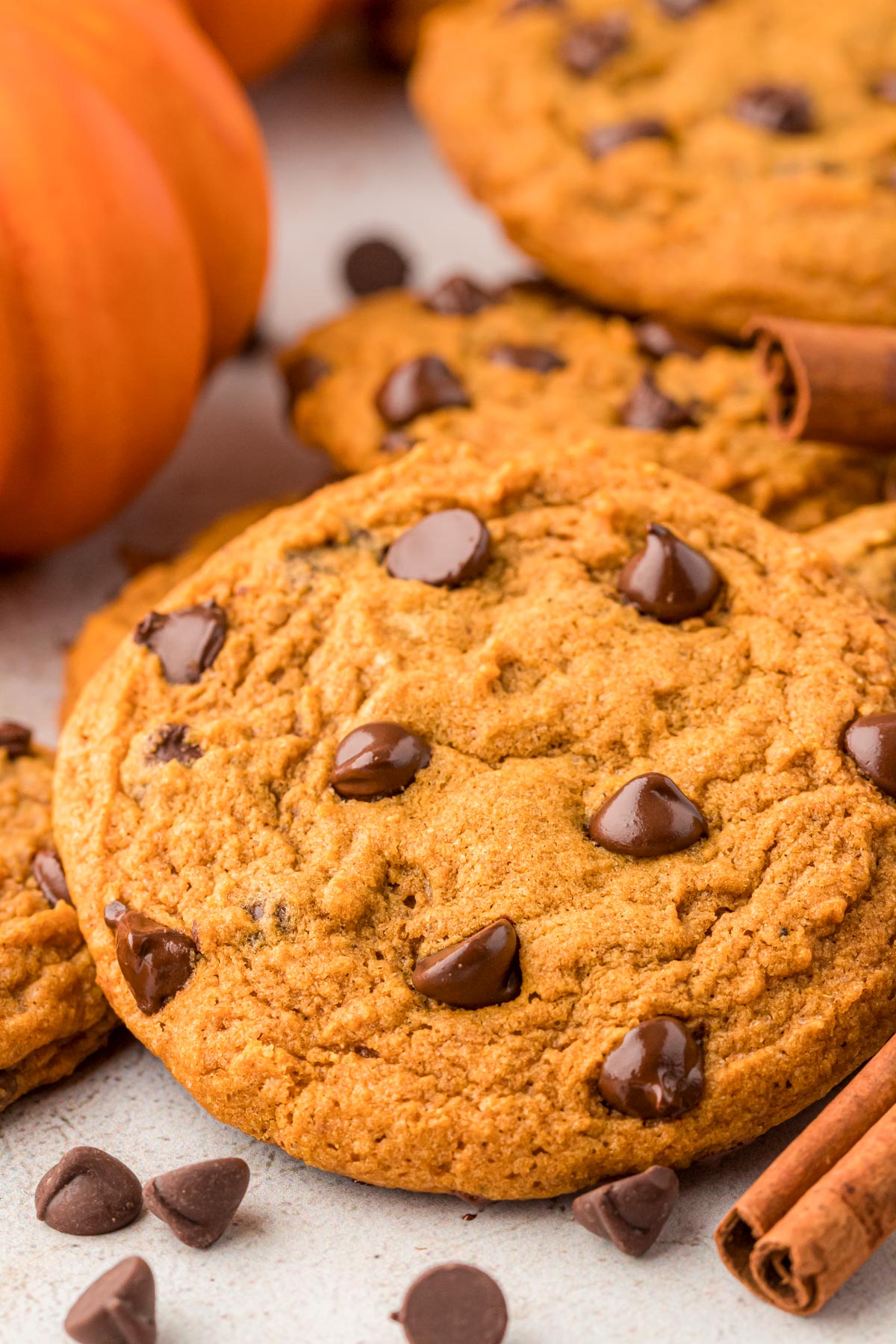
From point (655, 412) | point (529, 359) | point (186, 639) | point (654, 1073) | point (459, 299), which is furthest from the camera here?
point (459, 299)

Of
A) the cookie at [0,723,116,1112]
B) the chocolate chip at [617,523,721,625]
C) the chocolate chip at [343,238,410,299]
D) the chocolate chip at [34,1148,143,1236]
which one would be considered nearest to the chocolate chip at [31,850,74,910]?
the cookie at [0,723,116,1112]

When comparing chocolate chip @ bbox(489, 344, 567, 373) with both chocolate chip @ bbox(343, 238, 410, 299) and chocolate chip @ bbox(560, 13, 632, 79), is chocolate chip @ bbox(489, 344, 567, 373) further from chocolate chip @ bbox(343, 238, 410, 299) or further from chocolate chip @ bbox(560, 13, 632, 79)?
chocolate chip @ bbox(343, 238, 410, 299)

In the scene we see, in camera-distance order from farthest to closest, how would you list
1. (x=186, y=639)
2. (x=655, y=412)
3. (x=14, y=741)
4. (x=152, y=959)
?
(x=655, y=412)
(x=14, y=741)
(x=186, y=639)
(x=152, y=959)

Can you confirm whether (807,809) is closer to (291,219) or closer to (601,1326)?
(601,1326)

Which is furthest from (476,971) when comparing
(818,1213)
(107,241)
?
(107,241)

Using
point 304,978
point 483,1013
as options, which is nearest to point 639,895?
point 483,1013

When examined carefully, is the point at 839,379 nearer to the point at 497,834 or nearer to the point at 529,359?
the point at 529,359

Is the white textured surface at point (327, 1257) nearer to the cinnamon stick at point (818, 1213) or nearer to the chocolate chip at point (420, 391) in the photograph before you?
the cinnamon stick at point (818, 1213)
